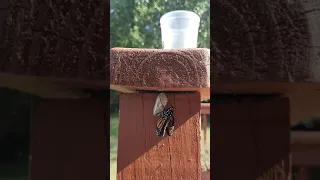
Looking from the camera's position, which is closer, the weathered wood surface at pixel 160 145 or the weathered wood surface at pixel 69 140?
the weathered wood surface at pixel 69 140

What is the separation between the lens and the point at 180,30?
974mm

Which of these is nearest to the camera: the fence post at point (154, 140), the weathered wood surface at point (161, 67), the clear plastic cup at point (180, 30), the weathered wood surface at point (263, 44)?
the weathered wood surface at point (263, 44)

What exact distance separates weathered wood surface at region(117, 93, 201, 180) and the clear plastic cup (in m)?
0.15

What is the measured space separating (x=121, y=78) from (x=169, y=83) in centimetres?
9

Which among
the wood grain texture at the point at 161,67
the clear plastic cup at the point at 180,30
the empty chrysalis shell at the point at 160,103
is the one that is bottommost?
the empty chrysalis shell at the point at 160,103

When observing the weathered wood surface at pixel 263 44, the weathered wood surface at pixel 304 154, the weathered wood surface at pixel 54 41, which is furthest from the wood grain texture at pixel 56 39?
the weathered wood surface at pixel 304 154

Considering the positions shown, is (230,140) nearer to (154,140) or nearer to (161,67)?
(161,67)

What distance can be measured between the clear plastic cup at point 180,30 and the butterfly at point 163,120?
0.16 metres

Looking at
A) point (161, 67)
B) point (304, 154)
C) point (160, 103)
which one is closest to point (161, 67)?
point (161, 67)

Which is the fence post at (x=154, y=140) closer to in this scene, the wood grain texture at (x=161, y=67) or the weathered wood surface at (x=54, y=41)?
the wood grain texture at (x=161, y=67)

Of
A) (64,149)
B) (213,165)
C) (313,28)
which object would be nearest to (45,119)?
(64,149)

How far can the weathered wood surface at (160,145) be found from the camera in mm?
823

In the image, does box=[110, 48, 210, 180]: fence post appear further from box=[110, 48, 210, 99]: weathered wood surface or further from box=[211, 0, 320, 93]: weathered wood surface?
box=[211, 0, 320, 93]: weathered wood surface

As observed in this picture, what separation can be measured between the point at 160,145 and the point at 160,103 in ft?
0.31
